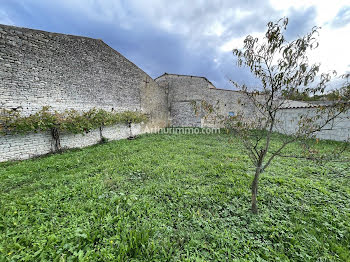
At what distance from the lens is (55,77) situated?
507 cm

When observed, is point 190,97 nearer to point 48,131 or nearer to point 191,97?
point 191,97

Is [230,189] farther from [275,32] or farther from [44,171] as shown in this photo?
[44,171]

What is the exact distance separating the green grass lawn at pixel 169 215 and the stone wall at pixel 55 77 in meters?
1.98

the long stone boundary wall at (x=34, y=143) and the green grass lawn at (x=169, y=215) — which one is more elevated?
the long stone boundary wall at (x=34, y=143)

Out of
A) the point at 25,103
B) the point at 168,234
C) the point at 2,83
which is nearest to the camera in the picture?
the point at 168,234

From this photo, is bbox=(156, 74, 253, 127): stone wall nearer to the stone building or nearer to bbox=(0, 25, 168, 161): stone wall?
the stone building

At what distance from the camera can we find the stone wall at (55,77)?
4.04 meters

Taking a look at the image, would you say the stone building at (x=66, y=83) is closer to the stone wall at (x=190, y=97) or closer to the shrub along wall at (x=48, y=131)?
the shrub along wall at (x=48, y=131)

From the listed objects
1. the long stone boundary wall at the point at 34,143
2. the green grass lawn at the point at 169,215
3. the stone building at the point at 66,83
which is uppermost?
the stone building at the point at 66,83

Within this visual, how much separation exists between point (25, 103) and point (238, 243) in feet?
22.7

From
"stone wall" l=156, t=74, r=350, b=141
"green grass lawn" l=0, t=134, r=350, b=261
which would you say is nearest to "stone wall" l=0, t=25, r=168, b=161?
"green grass lawn" l=0, t=134, r=350, b=261

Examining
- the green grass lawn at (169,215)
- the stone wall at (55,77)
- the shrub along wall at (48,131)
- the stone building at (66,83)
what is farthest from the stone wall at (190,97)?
the green grass lawn at (169,215)

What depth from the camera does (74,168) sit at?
3.53 metres

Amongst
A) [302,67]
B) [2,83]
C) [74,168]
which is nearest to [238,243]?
[302,67]
